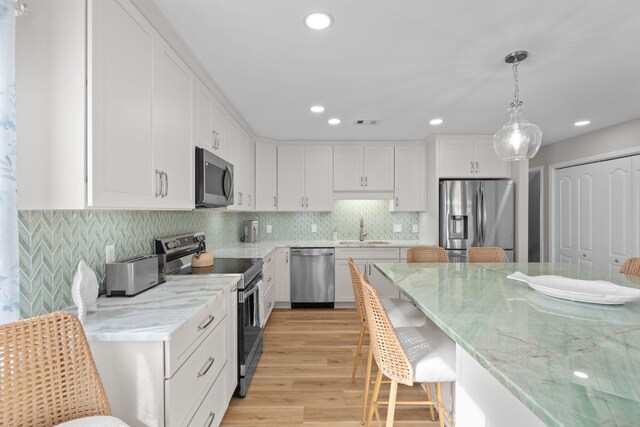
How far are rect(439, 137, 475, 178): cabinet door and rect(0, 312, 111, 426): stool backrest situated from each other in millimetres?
4114

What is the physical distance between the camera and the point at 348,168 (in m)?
4.58

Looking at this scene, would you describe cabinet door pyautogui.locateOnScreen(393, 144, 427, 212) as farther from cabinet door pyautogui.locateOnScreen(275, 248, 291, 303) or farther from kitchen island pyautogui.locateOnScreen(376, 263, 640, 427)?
kitchen island pyautogui.locateOnScreen(376, 263, 640, 427)

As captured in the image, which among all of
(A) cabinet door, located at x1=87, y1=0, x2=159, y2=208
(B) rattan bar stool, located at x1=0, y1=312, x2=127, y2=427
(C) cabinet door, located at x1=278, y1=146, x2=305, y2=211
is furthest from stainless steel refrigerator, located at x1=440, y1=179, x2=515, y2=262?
(B) rattan bar stool, located at x1=0, y1=312, x2=127, y2=427

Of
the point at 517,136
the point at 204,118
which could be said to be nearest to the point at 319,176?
the point at 204,118

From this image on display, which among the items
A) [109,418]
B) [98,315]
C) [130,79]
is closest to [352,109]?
[130,79]

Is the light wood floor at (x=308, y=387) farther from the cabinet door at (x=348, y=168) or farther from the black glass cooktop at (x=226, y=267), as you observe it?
the cabinet door at (x=348, y=168)

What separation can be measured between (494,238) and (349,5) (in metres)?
3.55

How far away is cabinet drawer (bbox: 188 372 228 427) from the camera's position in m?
1.54

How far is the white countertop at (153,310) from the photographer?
118cm

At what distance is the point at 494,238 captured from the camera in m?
4.09

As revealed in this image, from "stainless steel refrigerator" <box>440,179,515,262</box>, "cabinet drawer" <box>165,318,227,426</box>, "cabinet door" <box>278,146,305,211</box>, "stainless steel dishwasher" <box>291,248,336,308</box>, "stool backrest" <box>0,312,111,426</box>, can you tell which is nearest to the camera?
"stool backrest" <box>0,312,111,426</box>

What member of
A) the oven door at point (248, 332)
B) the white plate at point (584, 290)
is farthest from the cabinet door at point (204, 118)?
the white plate at point (584, 290)

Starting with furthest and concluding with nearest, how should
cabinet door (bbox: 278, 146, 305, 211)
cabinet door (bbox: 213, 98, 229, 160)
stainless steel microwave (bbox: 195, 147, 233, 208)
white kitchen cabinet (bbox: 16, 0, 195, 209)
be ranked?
cabinet door (bbox: 278, 146, 305, 211), cabinet door (bbox: 213, 98, 229, 160), stainless steel microwave (bbox: 195, 147, 233, 208), white kitchen cabinet (bbox: 16, 0, 195, 209)

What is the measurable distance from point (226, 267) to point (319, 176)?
2.40 metres
